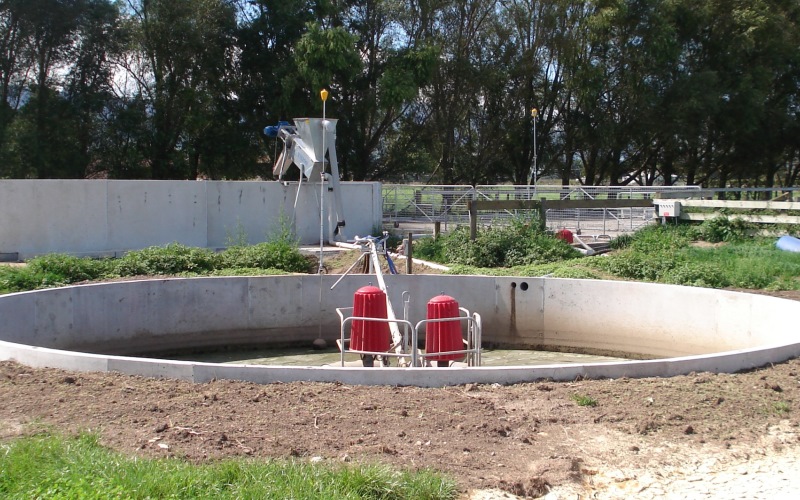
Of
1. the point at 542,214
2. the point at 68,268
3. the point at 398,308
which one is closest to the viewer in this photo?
the point at 398,308

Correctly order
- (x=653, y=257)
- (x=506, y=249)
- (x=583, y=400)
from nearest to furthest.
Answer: (x=583, y=400), (x=653, y=257), (x=506, y=249)

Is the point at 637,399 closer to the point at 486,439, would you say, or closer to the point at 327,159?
the point at 486,439

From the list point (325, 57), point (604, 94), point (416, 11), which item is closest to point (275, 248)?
point (325, 57)

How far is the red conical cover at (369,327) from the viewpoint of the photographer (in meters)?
11.9

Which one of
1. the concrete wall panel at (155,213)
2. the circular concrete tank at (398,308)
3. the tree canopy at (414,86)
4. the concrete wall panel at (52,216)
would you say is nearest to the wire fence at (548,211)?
the tree canopy at (414,86)

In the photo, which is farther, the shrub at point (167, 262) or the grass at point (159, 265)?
the shrub at point (167, 262)

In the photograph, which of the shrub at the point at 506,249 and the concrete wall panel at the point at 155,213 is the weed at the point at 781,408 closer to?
the shrub at the point at 506,249

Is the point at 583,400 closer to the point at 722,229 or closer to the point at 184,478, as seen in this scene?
the point at 184,478

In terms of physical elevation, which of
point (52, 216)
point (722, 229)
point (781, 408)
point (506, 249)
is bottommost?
point (781, 408)

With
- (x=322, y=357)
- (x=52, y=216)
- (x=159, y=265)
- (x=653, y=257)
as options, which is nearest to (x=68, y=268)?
(x=159, y=265)

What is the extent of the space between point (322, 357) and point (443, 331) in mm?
3583

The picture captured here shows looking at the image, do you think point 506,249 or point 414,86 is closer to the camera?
point 506,249

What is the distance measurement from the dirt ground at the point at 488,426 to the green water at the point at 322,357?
5796 mm

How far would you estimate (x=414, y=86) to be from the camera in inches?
1522
